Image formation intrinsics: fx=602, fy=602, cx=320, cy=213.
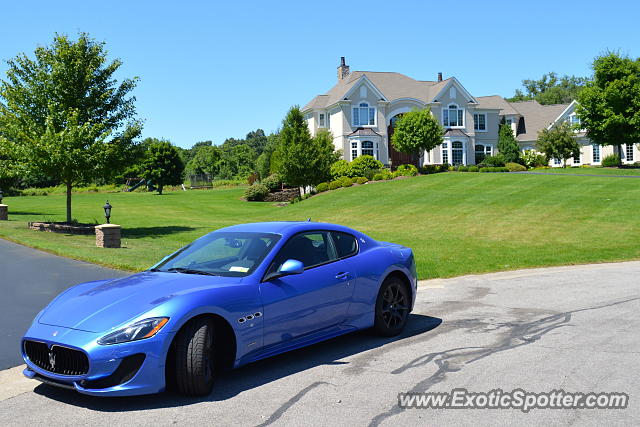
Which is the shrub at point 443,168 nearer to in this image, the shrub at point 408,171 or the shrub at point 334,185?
the shrub at point 408,171

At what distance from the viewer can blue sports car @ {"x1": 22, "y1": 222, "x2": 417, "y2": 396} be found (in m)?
4.99

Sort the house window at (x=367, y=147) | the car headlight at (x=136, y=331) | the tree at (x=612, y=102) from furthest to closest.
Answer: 1. the house window at (x=367, y=147)
2. the tree at (x=612, y=102)
3. the car headlight at (x=136, y=331)

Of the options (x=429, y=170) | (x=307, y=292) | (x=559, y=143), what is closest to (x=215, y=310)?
(x=307, y=292)

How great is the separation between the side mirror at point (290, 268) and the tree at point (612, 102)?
47528mm

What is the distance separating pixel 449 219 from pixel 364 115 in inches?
1218

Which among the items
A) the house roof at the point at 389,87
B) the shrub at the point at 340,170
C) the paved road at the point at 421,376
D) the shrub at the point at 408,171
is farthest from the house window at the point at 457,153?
the paved road at the point at 421,376

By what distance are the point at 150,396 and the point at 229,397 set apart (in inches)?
28.3

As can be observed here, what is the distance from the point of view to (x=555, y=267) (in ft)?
46.8

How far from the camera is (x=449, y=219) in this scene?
2702cm

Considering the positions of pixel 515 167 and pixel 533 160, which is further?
pixel 533 160

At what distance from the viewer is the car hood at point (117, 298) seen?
5.20 m

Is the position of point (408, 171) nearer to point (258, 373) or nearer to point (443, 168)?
point (443, 168)

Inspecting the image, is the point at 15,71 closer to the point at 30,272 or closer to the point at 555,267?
the point at 30,272

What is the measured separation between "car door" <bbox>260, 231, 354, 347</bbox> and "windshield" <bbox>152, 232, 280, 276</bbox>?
9.2 inches
